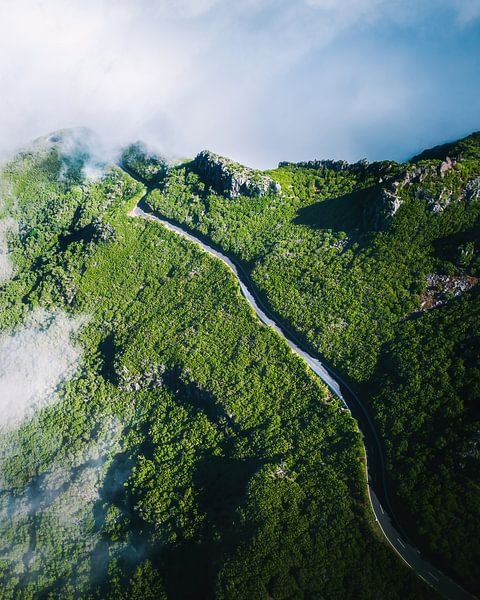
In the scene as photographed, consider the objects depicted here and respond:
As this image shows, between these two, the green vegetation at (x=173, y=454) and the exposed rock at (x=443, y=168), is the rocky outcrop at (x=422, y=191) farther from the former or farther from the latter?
the green vegetation at (x=173, y=454)

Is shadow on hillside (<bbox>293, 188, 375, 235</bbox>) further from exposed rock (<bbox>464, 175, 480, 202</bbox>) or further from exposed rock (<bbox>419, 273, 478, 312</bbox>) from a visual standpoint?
exposed rock (<bbox>419, 273, 478, 312</bbox>)

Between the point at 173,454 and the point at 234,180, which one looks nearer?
the point at 173,454

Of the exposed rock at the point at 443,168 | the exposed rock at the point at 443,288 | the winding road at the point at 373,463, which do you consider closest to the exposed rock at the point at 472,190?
the exposed rock at the point at 443,168

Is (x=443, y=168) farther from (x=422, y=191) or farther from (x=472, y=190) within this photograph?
(x=472, y=190)

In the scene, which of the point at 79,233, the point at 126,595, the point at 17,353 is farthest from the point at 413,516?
the point at 79,233

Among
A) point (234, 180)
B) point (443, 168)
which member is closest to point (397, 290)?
point (443, 168)

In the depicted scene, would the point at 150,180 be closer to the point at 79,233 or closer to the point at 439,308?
the point at 79,233

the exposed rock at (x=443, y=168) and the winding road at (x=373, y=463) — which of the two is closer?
the winding road at (x=373, y=463)
